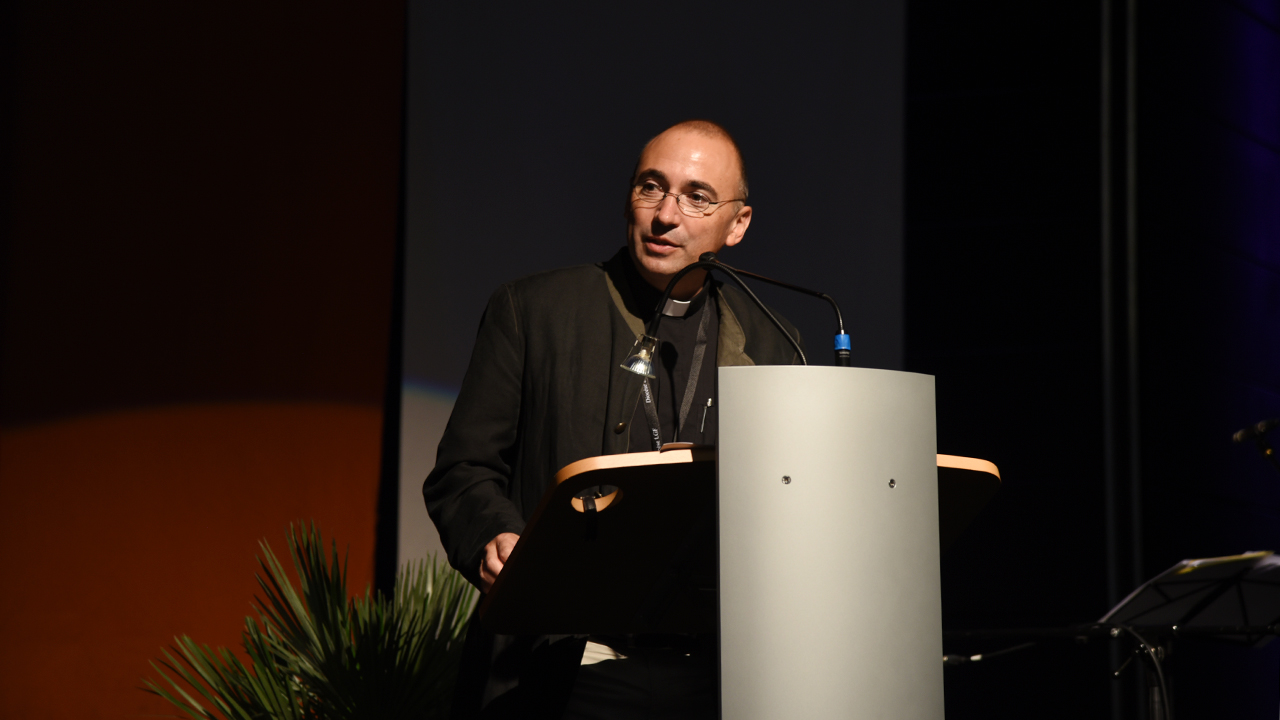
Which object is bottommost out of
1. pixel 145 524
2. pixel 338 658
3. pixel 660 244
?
pixel 338 658

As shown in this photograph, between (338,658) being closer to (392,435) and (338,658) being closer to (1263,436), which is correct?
(392,435)

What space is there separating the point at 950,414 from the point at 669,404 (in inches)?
79.3

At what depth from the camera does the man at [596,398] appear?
4.90 feet

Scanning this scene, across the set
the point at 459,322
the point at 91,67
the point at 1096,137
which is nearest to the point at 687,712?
the point at 459,322

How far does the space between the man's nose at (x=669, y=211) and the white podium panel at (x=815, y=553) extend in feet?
2.59

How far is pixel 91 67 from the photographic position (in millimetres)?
3510

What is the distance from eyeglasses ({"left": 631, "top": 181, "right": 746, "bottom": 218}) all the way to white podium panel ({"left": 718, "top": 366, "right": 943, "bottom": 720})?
32.0 inches

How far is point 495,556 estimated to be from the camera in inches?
51.0

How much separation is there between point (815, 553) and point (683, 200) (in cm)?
92

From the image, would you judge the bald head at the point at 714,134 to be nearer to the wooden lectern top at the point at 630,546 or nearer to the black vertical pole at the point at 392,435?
the wooden lectern top at the point at 630,546

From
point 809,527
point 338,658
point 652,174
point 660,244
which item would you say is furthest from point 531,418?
point 338,658

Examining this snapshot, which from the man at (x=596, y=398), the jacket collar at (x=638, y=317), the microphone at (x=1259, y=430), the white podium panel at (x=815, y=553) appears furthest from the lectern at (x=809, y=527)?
the microphone at (x=1259, y=430)

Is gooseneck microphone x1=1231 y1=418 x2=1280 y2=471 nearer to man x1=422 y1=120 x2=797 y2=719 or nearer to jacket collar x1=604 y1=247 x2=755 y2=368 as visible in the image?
man x1=422 y1=120 x2=797 y2=719

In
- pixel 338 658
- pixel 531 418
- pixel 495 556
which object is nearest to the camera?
pixel 495 556
